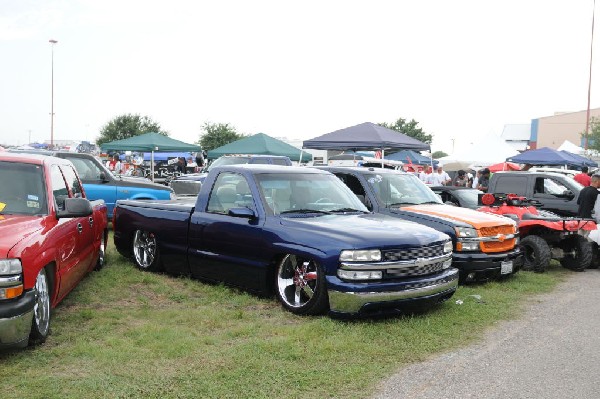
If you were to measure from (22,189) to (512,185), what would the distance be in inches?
409

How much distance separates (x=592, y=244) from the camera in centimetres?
1009

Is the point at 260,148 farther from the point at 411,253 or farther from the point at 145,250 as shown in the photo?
the point at 411,253

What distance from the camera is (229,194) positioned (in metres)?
7.04

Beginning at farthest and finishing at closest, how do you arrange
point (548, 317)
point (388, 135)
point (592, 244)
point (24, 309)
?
point (388, 135) → point (592, 244) → point (548, 317) → point (24, 309)

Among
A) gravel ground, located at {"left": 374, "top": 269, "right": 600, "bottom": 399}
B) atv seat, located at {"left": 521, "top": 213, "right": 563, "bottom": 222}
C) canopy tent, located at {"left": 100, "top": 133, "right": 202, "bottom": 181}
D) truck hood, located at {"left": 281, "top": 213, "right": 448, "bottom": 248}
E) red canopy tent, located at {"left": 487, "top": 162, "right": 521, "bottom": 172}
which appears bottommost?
gravel ground, located at {"left": 374, "top": 269, "right": 600, "bottom": 399}

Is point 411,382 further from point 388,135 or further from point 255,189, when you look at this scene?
point 388,135

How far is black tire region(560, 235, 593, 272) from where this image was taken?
9898mm

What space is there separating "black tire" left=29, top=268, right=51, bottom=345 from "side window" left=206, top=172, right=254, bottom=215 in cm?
236

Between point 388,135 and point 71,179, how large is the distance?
11.8 metres

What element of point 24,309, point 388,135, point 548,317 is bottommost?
point 548,317

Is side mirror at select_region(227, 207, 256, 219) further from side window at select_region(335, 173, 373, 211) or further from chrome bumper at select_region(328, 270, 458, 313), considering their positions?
side window at select_region(335, 173, 373, 211)

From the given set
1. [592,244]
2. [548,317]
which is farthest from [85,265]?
[592,244]

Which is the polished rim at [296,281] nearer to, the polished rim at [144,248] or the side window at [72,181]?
the polished rim at [144,248]

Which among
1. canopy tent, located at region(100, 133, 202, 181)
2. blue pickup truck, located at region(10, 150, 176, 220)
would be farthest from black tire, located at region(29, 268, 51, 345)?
canopy tent, located at region(100, 133, 202, 181)
